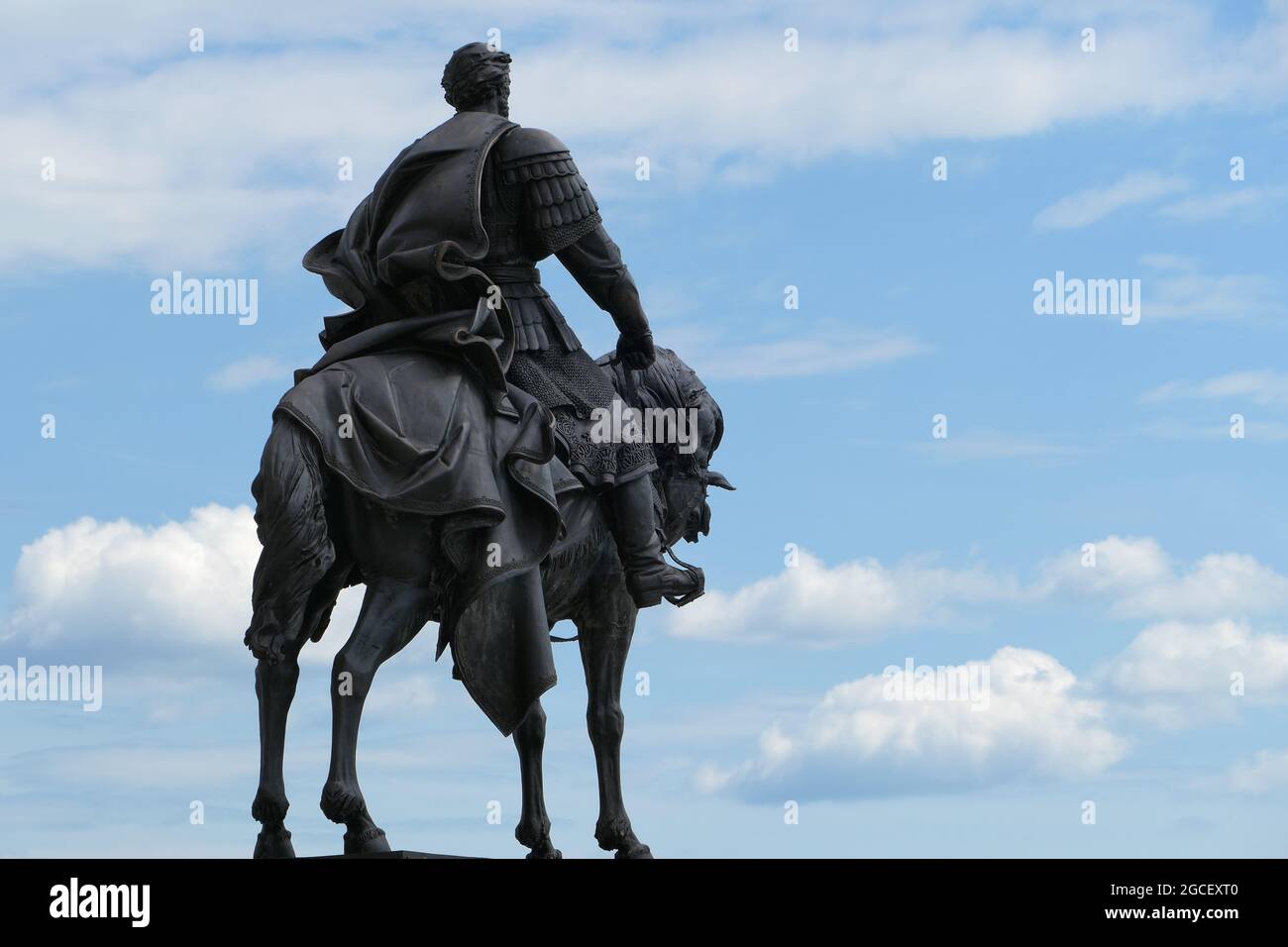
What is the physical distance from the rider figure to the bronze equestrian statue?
13mm

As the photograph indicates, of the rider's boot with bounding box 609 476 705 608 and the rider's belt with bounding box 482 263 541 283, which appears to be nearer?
the rider's belt with bounding box 482 263 541 283

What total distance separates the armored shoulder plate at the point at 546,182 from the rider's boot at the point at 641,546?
4.99 feet

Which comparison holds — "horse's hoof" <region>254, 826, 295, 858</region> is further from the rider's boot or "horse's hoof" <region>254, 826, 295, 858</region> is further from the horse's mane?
the horse's mane

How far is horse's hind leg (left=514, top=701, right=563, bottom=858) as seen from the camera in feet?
44.7

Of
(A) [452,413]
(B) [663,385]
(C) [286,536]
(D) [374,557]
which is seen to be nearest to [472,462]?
(A) [452,413]

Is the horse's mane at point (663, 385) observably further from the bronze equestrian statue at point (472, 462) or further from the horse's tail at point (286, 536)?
the horse's tail at point (286, 536)

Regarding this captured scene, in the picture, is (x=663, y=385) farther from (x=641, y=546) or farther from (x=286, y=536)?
(x=286, y=536)

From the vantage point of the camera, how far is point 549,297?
45.0 ft

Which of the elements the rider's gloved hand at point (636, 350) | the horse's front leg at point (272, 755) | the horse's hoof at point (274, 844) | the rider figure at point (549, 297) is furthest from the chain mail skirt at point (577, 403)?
the horse's hoof at point (274, 844)

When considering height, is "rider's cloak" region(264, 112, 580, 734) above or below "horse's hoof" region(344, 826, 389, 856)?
above

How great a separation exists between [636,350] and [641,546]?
122 centimetres

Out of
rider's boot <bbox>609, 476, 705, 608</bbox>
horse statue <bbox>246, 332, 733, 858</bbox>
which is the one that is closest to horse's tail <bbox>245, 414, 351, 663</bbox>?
horse statue <bbox>246, 332, 733, 858</bbox>
